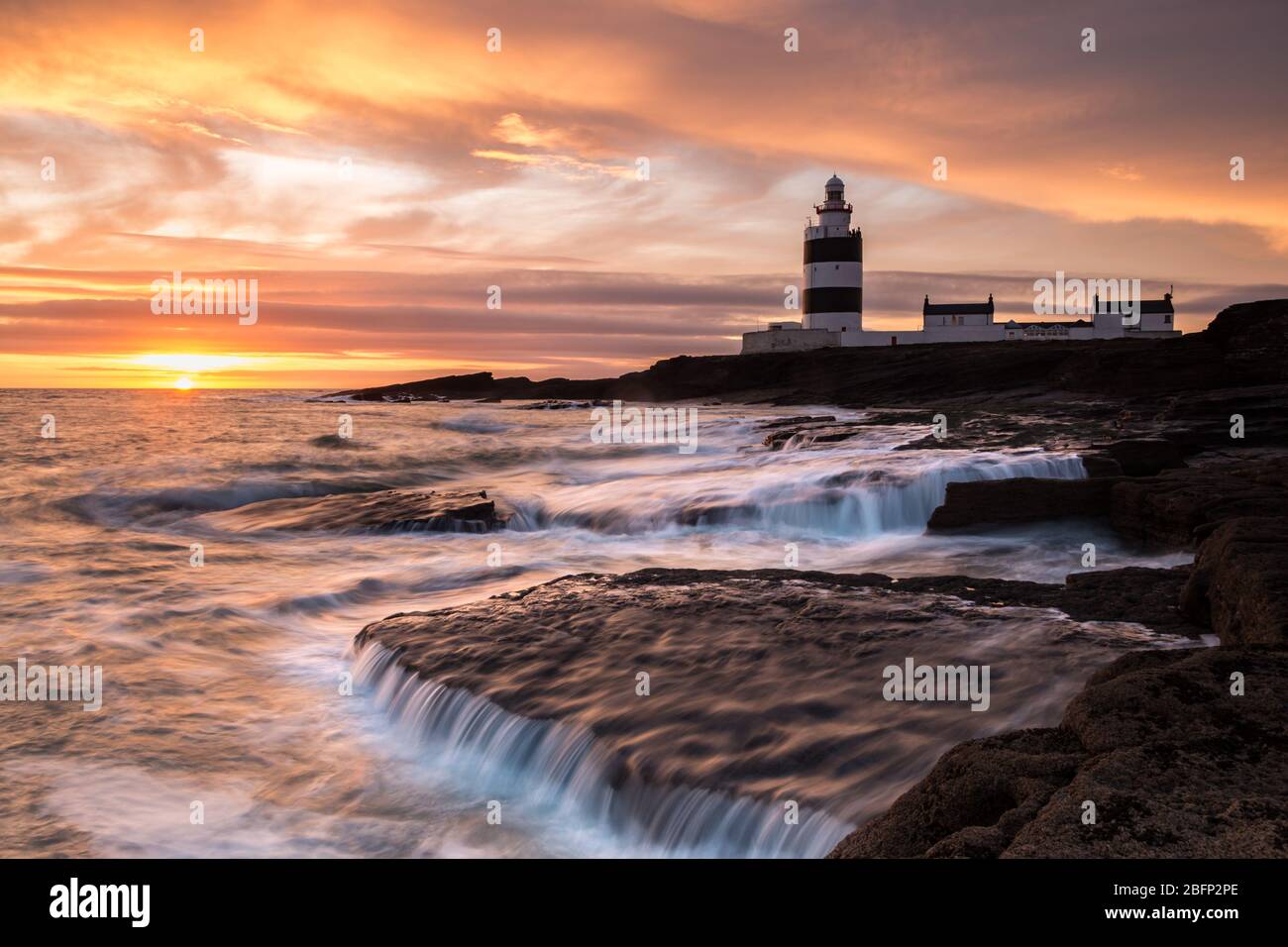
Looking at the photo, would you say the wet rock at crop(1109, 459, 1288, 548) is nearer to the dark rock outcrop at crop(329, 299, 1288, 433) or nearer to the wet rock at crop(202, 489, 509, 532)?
the dark rock outcrop at crop(329, 299, 1288, 433)

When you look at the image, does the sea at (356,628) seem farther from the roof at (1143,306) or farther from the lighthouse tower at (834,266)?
the roof at (1143,306)

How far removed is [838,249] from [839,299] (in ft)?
9.76

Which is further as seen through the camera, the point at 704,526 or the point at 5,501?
the point at 5,501

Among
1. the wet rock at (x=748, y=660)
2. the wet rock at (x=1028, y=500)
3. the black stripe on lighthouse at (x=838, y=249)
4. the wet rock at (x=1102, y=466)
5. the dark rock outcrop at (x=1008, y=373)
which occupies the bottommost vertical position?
the wet rock at (x=748, y=660)

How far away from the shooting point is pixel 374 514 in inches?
571

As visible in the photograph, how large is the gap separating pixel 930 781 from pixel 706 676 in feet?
8.14

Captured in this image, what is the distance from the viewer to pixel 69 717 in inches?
262

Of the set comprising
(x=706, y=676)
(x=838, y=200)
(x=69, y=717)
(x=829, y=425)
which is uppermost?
(x=838, y=200)

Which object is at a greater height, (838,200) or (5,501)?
(838,200)

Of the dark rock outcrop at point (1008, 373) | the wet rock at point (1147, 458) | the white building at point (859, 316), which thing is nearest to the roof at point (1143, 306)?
the white building at point (859, 316)

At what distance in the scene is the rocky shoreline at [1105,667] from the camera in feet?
8.64

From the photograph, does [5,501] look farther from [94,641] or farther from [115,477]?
[94,641]

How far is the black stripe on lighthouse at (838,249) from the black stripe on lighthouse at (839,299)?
5.68 feet
